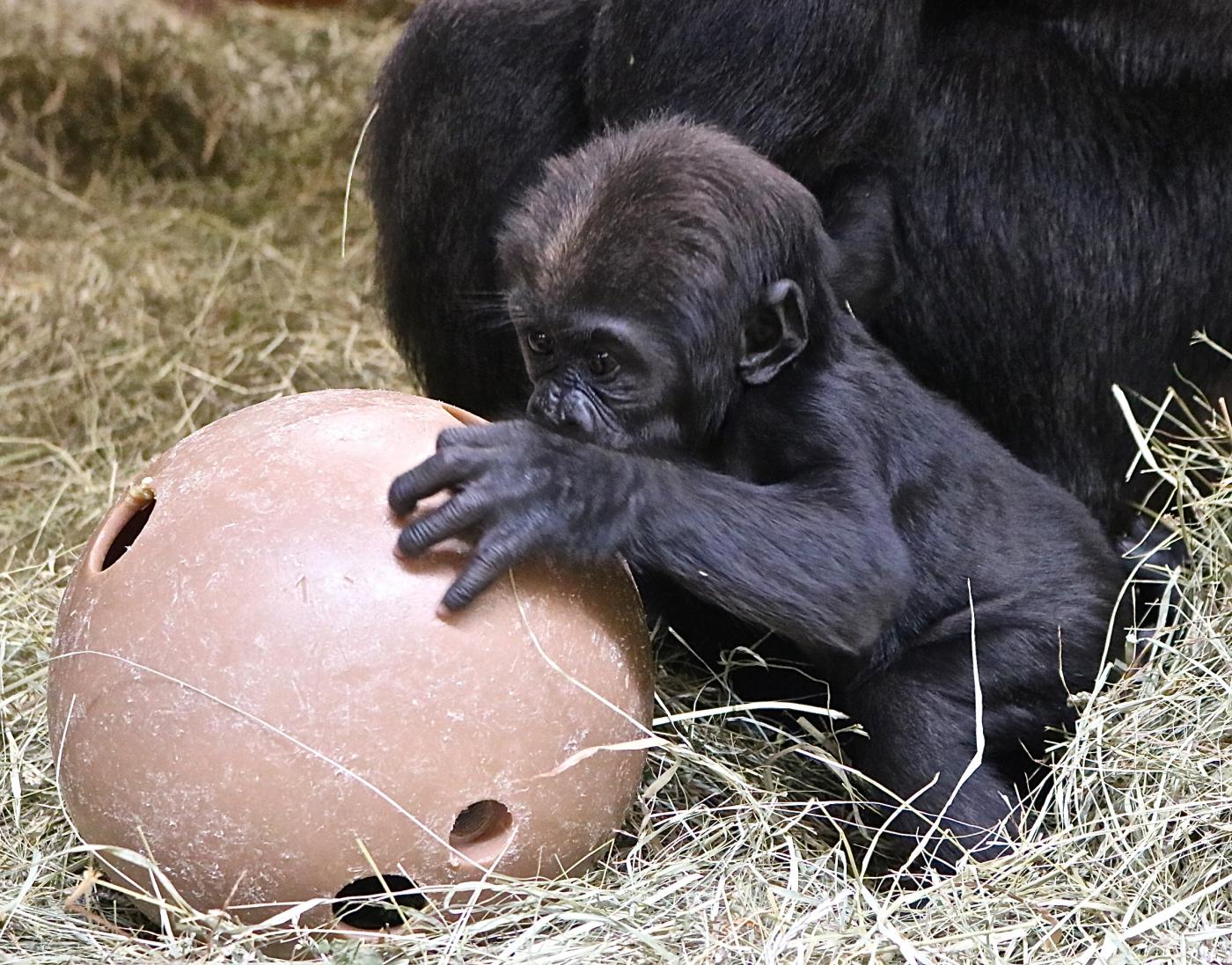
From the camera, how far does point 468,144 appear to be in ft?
9.71

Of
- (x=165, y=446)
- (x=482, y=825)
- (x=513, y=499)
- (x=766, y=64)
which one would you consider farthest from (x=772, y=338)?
(x=165, y=446)

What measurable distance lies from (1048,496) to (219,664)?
144cm

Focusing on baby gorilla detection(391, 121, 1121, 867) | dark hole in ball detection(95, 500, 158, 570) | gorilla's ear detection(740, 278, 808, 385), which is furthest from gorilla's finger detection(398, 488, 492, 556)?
gorilla's ear detection(740, 278, 808, 385)

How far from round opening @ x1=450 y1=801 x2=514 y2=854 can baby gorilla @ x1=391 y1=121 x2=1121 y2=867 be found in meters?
0.37

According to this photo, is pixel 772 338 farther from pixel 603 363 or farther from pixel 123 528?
pixel 123 528

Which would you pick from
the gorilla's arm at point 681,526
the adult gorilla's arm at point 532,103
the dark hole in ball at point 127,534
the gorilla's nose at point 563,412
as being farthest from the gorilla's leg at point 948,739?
the dark hole in ball at point 127,534

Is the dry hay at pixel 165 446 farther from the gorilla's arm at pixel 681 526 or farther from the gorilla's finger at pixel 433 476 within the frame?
the gorilla's finger at pixel 433 476

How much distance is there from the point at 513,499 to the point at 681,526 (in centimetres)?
26

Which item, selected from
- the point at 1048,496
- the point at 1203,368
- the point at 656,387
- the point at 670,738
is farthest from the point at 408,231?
the point at 1203,368

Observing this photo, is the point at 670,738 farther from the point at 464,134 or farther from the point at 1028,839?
the point at 464,134

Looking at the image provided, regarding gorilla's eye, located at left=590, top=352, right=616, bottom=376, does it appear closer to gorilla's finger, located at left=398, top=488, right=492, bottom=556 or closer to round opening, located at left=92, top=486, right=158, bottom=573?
gorilla's finger, located at left=398, top=488, right=492, bottom=556

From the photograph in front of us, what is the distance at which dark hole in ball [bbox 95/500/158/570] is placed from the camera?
2281 millimetres

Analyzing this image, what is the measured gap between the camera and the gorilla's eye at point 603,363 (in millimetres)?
2381

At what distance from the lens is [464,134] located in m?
2.96
